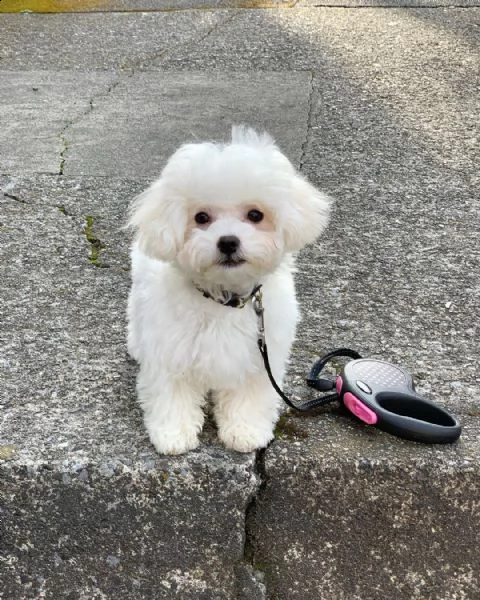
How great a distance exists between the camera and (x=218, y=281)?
6.23 ft

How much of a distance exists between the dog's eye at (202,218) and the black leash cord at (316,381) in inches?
14.9

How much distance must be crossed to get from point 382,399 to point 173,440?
25.0 inches

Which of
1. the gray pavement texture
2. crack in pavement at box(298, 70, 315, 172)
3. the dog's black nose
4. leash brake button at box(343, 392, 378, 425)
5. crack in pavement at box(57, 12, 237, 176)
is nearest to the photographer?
the dog's black nose

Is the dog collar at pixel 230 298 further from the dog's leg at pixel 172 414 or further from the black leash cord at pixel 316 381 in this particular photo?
the dog's leg at pixel 172 414

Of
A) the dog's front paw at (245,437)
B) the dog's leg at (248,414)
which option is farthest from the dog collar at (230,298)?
the dog's front paw at (245,437)

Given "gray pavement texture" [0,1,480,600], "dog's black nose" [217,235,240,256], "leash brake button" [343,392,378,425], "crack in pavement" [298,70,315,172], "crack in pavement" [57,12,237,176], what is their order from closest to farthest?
"dog's black nose" [217,235,240,256] < "gray pavement texture" [0,1,480,600] < "leash brake button" [343,392,378,425] < "crack in pavement" [298,70,315,172] < "crack in pavement" [57,12,237,176]

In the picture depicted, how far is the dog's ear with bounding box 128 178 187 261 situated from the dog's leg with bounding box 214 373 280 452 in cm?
48

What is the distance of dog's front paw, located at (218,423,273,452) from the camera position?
6.50ft

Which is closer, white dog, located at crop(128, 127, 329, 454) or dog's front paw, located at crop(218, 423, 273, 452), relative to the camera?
white dog, located at crop(128, 127, 329, 454)

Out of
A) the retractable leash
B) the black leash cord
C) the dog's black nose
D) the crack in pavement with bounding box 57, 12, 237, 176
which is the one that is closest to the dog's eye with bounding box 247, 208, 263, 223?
the dog's black nose

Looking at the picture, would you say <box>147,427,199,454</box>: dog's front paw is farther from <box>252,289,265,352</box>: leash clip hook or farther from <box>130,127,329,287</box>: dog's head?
<box>130,127,329,287</box>: dog's head

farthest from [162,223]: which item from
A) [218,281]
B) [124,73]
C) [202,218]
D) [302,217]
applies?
[124,73]

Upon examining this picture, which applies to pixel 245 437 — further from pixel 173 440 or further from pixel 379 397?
pixel 379 397

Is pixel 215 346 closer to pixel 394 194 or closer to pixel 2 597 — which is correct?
pixel 2 597
